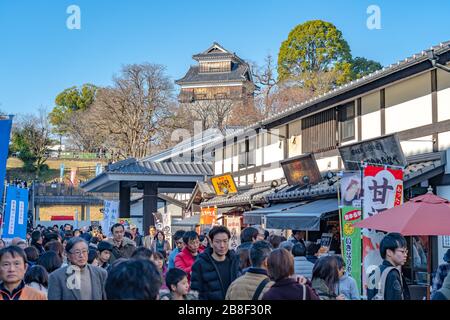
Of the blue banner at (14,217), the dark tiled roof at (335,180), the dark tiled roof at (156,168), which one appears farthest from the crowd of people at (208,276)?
the dark tiled roof at (156,168)

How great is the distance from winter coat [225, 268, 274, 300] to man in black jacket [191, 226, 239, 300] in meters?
1.33

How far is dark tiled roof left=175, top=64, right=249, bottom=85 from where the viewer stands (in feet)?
197

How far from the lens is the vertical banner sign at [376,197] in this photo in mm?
9961

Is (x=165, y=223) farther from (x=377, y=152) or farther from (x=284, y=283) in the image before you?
(x=284, y=283)

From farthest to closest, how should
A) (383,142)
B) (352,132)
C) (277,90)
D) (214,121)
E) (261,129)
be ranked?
(214,121), (277,90), (261,129), (352,132), (383,142)

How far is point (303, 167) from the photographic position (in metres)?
17.2

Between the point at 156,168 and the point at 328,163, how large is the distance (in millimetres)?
9518

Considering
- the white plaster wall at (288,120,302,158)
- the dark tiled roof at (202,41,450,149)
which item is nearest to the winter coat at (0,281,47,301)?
the dark tiled roof at (202,41,450,149)

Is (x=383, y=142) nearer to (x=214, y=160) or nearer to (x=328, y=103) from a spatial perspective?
(x=328, y=103)

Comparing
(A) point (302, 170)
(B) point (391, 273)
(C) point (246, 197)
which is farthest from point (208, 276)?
(C) point (246, 197)

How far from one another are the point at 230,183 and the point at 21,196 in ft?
38.3

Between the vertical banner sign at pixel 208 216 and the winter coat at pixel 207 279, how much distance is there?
14287mm
